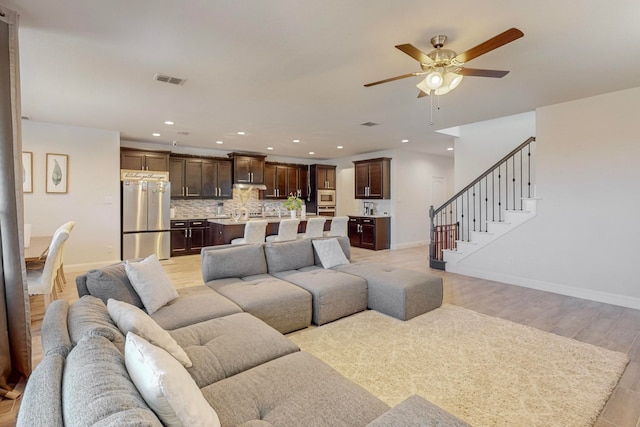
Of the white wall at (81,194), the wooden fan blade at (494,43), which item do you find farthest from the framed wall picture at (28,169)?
the wooden fan blade at (494,43)

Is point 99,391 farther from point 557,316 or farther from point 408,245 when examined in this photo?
point 408,245

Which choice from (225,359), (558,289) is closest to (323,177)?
(558,289)

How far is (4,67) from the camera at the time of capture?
7.25 ft

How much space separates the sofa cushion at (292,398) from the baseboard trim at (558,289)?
14.4 feet

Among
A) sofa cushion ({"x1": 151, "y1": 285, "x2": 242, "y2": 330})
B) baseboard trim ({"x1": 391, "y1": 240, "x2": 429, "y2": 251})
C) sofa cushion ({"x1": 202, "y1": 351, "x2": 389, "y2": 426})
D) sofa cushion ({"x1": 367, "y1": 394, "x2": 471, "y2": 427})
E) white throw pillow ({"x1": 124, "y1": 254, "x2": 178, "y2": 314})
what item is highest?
A: white throw pillow ({"x1": 124, "y1": 254, "x2": 178, "y2": 314})

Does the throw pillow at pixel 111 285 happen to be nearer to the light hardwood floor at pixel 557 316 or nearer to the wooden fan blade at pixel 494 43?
the light hardwood floor at pixel 557 316

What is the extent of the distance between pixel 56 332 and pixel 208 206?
7.01 meters

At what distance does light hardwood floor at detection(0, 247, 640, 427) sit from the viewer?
2.08 m

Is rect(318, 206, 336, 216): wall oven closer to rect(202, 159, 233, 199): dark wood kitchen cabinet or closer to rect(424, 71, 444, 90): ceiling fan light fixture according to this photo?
rect(202, 159, 233, 199): dark wood kitchen cabinet

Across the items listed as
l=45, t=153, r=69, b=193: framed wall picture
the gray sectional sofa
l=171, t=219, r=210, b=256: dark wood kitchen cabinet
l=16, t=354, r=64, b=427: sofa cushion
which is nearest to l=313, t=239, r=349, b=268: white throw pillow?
the gray sectional sofa

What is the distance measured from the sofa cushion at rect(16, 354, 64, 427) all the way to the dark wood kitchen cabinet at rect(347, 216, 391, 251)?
7372mm

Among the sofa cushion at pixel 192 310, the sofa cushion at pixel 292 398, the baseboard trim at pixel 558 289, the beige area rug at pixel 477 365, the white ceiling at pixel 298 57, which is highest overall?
the white ceiling at pixel 298 57

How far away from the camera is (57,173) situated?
556 centimetres

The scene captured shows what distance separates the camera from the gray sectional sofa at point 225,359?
97 cm
